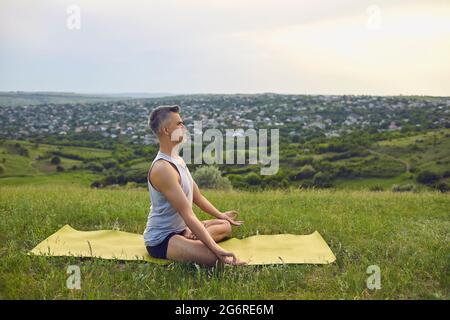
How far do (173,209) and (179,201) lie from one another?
39 cm

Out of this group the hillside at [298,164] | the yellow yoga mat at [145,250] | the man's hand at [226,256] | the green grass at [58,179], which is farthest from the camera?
the green grass at [58,179]

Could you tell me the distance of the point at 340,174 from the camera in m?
54.8

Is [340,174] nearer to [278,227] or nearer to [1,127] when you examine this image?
[278,227]

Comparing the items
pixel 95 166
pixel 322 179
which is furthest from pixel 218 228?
pixel 95 166

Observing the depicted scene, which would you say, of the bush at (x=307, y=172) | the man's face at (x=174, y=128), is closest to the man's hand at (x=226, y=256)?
the man's face at (x=174, y=128)

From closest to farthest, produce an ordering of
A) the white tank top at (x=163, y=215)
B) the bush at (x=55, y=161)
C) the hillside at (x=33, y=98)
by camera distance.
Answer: the white tank top at (x=163, y=215), the bush at (x=55, y=161), the hillside at (x=33, y=98)

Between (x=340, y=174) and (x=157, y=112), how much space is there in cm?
5185

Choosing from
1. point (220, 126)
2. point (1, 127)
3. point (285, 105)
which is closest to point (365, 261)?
point (220, 126)

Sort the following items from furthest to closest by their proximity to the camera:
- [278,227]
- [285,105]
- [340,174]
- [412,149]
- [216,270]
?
[285,105] < [412,149] < [340,174] < [278,227] < [216,270]

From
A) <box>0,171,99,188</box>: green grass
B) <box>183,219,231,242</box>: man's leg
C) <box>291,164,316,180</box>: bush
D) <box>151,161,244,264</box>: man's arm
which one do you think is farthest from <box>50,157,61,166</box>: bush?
<box>151,161,244,264</box>: man's arm

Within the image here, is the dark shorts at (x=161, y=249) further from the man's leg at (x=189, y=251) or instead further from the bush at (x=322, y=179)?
the bush at (x=322, y=179)

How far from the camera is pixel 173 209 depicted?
506 cm

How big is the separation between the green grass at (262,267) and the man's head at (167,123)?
1303 millimetres

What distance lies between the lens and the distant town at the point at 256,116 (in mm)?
74312
